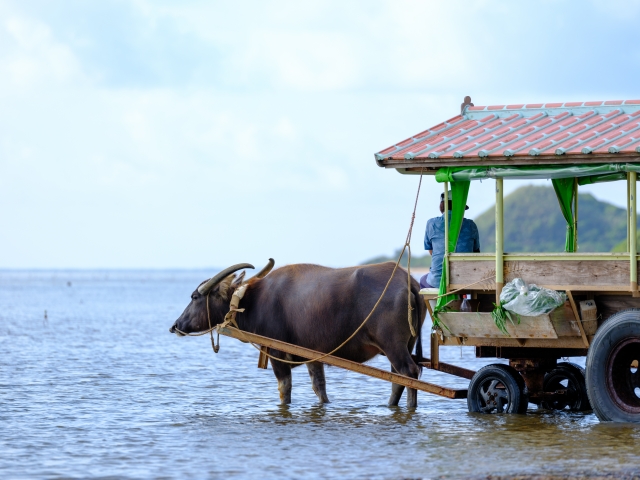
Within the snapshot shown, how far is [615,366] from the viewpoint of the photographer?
9430 mm

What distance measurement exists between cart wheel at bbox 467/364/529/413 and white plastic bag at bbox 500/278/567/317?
1143mm

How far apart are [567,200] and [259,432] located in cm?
432

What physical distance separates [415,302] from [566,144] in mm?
2690

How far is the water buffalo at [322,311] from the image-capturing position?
11196 millimetres

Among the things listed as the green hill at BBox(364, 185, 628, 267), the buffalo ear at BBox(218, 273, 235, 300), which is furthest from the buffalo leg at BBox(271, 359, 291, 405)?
the green hill at BBox(364, 185, 628, 267)

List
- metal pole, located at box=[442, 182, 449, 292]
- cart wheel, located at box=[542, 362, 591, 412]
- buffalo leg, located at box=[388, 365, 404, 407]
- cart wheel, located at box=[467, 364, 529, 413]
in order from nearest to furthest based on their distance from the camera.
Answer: metal pole, located at box=[442, 182, 449, 292] < cart wheel, located at box=[467, 364, 529, 413] < cart wheel, located at box=[542, 362, 591, 412] < buffalo leg, located at box=[388, 365, 404, 407]

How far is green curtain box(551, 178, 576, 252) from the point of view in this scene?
11133 millimetres

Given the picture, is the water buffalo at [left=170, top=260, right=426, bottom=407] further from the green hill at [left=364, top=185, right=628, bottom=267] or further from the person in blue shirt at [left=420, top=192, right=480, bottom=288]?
the green hill at [left=364, top=185, right=628, bottom=267]

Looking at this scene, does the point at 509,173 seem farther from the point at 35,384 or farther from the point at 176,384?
the point at 35,384

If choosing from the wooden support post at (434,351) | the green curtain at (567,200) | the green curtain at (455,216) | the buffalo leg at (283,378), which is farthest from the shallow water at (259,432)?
the green curtain at (567,200)

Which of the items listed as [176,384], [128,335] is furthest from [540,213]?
[176,384]

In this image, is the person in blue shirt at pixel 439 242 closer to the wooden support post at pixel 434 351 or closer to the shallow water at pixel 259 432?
the wooden support post at pixel 434 351

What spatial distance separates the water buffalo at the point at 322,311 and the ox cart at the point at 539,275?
1.42 ft

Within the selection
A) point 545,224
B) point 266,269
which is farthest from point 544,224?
point 266,269
